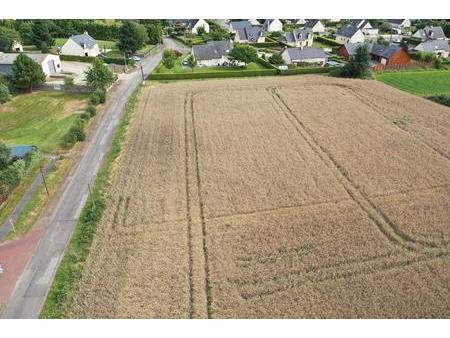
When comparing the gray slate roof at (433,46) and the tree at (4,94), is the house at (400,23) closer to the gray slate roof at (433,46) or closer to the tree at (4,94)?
the gray slate roof at (433,46)

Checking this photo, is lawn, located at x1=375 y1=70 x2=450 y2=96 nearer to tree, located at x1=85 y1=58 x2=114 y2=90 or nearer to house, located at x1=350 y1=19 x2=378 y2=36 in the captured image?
Result: house, located at x1=350 y1=19 x2=378 y2=36

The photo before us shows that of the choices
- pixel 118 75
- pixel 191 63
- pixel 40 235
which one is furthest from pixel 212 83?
pixel 40 235

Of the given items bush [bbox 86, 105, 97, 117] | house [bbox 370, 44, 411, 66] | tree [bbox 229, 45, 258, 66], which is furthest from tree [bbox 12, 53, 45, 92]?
house [bbox 370, 44, 411, 66]

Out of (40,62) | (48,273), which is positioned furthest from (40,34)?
(48,273)

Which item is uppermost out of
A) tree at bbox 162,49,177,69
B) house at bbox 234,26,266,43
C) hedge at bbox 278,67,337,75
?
house at bbox 234,26,266,43

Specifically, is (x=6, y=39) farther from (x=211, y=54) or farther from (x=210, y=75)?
(x=210, y=75)

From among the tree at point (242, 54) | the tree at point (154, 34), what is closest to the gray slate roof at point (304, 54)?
the tree at point (242, 54)
